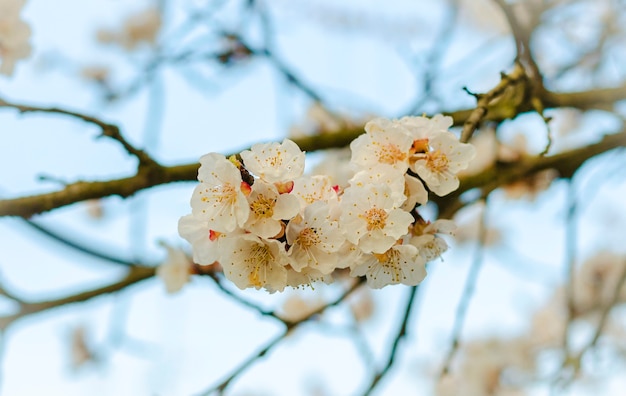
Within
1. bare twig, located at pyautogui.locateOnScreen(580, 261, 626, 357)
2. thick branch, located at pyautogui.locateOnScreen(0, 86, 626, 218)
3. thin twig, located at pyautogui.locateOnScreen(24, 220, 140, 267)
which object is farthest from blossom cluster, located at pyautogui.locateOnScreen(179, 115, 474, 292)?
bare twig, located at pyautogui.locateOnScreen(580, 261, 626, 357)

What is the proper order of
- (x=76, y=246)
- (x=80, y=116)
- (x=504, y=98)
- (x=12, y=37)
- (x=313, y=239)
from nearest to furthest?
(x=313, y=239) < (x=80, y=116) < (x=504, y=98) < (x=12, y=37) < (x=76, y=246)

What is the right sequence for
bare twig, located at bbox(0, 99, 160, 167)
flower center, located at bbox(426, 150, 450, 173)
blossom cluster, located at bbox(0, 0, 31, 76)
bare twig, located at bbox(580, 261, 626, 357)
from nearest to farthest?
flower center, located at bbox(426, 150, 450, 173), bare twig, located at bbox(0, 99, 160, 167), blossom cluster, located at bbox(0, 0, 31, 76), bare twig, located at bbox(580, 261, 626, 357)

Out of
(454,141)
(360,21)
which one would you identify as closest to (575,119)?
(360,21)

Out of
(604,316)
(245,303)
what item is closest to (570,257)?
(604,316)

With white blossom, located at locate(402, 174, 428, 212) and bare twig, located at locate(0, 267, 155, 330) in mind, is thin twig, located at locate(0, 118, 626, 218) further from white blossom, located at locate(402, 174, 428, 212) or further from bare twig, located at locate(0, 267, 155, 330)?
white blossom, located at locate(402, 174, 428, 212)

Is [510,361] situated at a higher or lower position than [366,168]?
lower

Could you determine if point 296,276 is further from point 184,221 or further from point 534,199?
point 534,199

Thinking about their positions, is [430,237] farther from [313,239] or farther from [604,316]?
[604,316]
